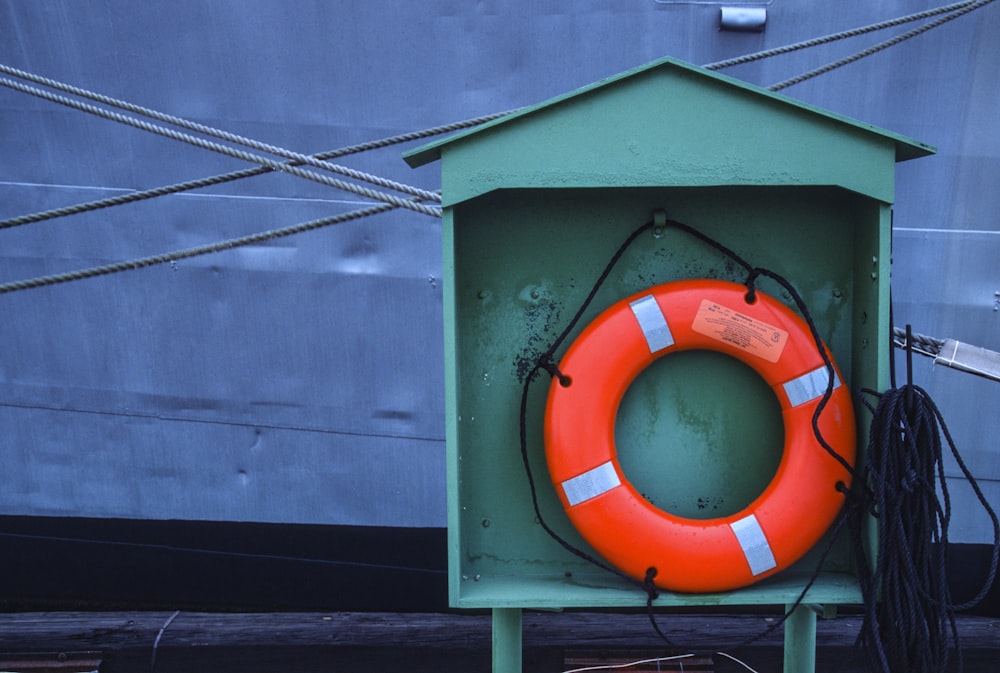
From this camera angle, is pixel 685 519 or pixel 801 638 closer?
pixel 685 519

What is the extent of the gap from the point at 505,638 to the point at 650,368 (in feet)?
2.19

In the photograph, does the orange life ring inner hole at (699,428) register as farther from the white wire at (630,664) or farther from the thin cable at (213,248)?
the white wire at (630,664)

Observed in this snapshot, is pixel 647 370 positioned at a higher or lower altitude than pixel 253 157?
lower

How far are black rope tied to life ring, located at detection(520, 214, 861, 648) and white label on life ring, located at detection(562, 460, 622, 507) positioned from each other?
0.09 m

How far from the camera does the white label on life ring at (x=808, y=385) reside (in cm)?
182

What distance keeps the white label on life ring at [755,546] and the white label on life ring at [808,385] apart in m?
0.26

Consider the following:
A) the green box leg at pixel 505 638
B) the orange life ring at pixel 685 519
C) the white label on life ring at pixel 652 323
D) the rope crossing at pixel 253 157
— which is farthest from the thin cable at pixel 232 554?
the white label on life ring at pixel 652 323

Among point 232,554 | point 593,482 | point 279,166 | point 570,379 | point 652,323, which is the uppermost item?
point 279,166

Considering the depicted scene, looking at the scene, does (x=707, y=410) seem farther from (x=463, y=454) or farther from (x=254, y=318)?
(x=254, y=318)

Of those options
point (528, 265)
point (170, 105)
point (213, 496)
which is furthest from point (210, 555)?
point (528, 265)

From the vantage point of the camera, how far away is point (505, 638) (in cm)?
199

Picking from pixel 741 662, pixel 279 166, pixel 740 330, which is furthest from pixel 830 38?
pixel 741 662

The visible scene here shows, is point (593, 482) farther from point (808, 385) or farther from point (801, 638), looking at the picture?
point (801, 638)

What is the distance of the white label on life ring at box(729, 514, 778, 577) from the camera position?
1.80 meters
